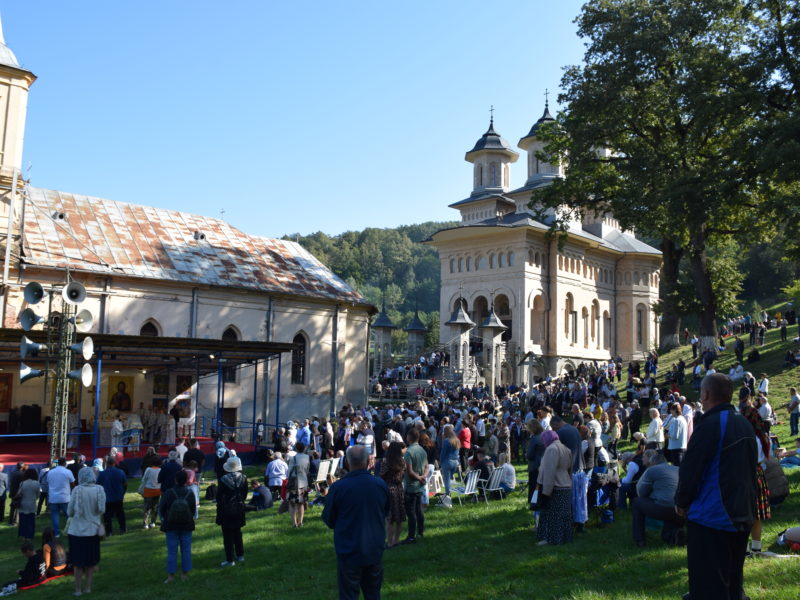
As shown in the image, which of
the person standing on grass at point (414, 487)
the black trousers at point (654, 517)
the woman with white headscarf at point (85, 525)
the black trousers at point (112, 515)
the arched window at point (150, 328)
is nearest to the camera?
the black trousers at point (654, 517)

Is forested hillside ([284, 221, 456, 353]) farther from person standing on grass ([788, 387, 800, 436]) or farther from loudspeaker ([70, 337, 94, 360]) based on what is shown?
loudspeaker ([70, 337, 94, 360])

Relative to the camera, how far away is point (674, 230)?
29.0 m

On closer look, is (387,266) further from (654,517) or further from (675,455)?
(654,517)

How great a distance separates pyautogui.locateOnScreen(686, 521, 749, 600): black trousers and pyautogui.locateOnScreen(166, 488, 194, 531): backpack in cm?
748

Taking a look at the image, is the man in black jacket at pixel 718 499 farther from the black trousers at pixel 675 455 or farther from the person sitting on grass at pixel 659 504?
the black trousers at pixel 675 455

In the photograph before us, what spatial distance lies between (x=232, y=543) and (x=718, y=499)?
8217 millimetres

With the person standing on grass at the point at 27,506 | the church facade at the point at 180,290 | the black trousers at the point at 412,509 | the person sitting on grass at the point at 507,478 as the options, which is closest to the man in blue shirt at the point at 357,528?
the black trousers at the point at 412,509

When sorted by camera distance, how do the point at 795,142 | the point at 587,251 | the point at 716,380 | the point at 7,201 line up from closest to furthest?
the point at 716,380
the point at 795,142
the point at 7,201
the point at 587,251

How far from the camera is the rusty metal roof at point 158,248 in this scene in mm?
26797

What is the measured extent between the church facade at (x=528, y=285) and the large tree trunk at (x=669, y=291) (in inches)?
255

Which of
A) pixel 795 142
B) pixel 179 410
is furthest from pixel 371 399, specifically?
pixel 795 142

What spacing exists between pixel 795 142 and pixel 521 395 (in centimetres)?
1500

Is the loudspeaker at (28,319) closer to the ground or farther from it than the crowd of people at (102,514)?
→ farther from it

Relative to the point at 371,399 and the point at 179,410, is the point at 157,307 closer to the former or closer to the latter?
the point at 179,410
